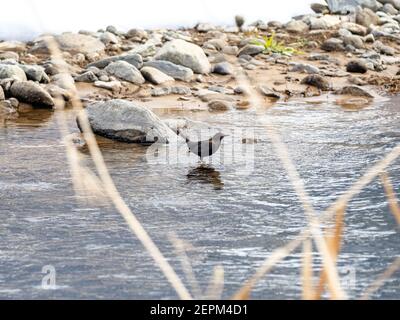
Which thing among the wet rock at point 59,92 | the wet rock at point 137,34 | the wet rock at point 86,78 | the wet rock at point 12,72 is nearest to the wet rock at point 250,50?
the wet rock at point 137,34

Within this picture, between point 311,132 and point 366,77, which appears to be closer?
point 311,132

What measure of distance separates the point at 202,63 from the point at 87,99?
8.00 ft

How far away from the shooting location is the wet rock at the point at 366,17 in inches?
674

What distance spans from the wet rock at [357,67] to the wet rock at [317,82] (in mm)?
1352

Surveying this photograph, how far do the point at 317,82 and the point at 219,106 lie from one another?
2.29 m

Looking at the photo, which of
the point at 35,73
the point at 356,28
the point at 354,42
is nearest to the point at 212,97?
the point at 35,73

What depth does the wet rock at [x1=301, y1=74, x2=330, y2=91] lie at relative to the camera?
11.8m

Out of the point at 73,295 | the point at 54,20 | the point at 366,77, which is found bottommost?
the point at 73,295

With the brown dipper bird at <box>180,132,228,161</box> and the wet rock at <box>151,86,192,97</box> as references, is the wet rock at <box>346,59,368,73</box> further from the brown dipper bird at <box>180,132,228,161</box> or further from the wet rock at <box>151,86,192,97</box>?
the brown dipper bird at <box>180,132,228,161</box>

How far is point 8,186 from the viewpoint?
6121 mm

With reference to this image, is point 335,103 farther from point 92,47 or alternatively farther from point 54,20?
point 54,20

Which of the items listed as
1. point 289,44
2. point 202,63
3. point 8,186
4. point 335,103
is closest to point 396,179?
point 8,186

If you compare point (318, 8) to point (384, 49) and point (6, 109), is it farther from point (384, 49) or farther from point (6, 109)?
point (6, 109)

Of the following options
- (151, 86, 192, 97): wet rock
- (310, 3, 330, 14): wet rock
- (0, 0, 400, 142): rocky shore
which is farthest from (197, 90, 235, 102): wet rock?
(310, 3, 330, 14): wet rock
